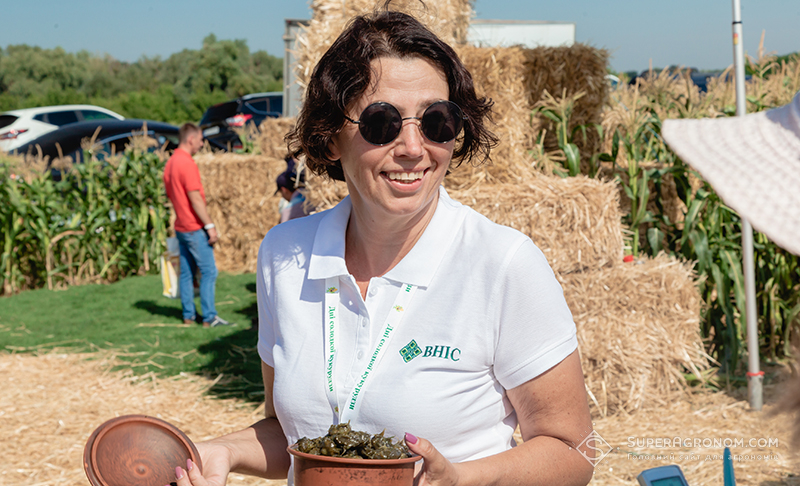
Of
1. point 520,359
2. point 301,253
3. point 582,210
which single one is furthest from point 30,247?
point 520,359

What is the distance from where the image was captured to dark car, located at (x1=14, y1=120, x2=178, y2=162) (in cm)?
1105

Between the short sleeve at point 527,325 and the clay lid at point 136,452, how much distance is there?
72cm

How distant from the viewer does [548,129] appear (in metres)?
5.20

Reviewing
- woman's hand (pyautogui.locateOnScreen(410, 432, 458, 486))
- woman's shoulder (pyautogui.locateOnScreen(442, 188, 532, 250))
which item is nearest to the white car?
Answer: woman's shoulder (pyautogui.locateOnScreen(442, 188, 532, 250))

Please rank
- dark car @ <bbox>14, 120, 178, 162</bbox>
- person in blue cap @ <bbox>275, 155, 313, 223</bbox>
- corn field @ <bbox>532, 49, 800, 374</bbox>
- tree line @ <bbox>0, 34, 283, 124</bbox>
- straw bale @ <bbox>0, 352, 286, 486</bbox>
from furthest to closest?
tree line @ <bbox>0, 34, 283, 124</bbox> → dark car @ <bbox>14, 120, 178, 162</bbox> → person in blue cap @ <bbox>275, 155, 313, 223</bbox> → corn field @ <bbox>532, 49, 800, 374</bbox> → straw bale @ <bbox>0, 352, 286, 486</bbox>

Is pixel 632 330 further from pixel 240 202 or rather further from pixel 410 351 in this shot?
pixel 240 202

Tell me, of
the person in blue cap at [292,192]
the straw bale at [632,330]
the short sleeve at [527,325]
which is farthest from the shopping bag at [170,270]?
the short sleeve at [527,325]

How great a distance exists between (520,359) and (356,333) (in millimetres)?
376

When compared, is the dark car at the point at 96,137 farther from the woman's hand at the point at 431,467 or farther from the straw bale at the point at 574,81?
the woman's hand at the point at 431,467

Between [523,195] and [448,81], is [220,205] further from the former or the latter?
[448,81]

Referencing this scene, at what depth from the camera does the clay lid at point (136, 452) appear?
1338 millimetres

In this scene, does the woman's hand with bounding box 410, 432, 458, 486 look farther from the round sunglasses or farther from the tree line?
the tree line

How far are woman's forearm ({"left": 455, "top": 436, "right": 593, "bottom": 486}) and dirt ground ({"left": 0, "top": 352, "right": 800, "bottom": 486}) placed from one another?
148cm

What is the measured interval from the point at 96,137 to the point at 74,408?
820cm
